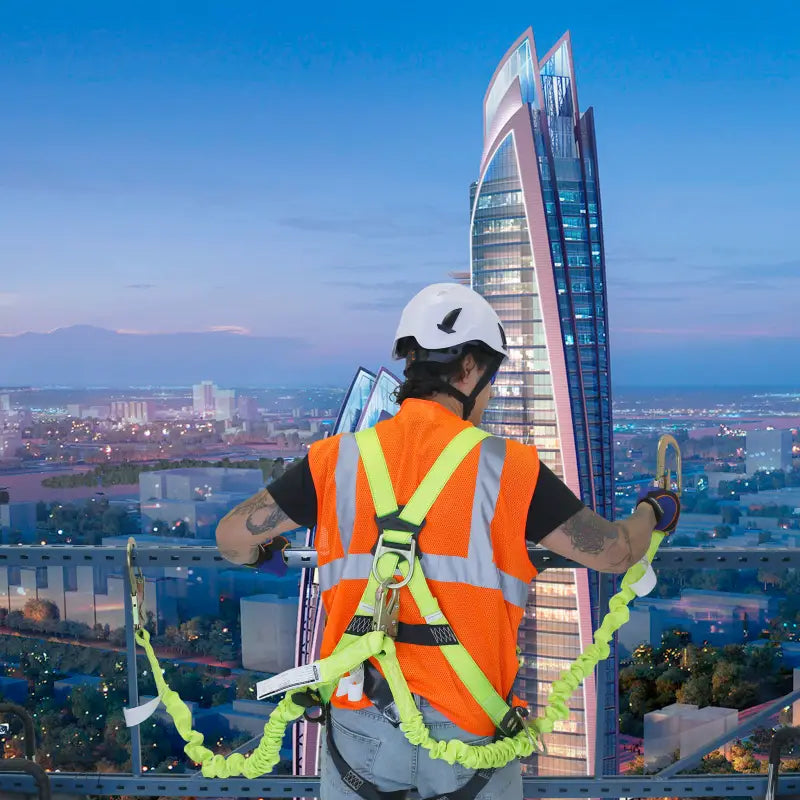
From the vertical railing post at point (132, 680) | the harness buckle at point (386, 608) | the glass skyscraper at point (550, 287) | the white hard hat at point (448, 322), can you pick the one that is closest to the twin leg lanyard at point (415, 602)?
the harness buckle at point (386, 608)

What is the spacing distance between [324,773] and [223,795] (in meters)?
1.03

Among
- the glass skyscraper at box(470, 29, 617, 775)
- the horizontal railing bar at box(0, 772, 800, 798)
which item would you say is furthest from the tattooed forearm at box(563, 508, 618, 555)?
the glass skyscraper at box(470, 29, 617, 775)

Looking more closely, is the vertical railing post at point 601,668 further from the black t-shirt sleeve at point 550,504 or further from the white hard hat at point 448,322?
the white hard hat at point 448,322

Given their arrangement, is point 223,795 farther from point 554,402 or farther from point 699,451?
point 554,402

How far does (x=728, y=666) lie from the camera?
1095 cm

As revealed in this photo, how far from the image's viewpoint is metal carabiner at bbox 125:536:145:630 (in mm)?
2355

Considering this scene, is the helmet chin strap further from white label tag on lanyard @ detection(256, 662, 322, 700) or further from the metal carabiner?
the metal carabiner

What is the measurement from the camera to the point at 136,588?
7.80 feet

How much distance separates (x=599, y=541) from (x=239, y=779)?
5.20 feet

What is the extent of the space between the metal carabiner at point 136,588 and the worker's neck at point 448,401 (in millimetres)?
1143

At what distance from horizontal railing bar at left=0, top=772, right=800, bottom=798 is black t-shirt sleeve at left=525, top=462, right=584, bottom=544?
1.33 meters

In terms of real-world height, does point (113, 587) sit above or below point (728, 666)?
above

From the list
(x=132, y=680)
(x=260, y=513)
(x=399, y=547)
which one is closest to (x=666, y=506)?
(x=399, y=547)

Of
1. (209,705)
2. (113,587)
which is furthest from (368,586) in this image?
(209,705)
